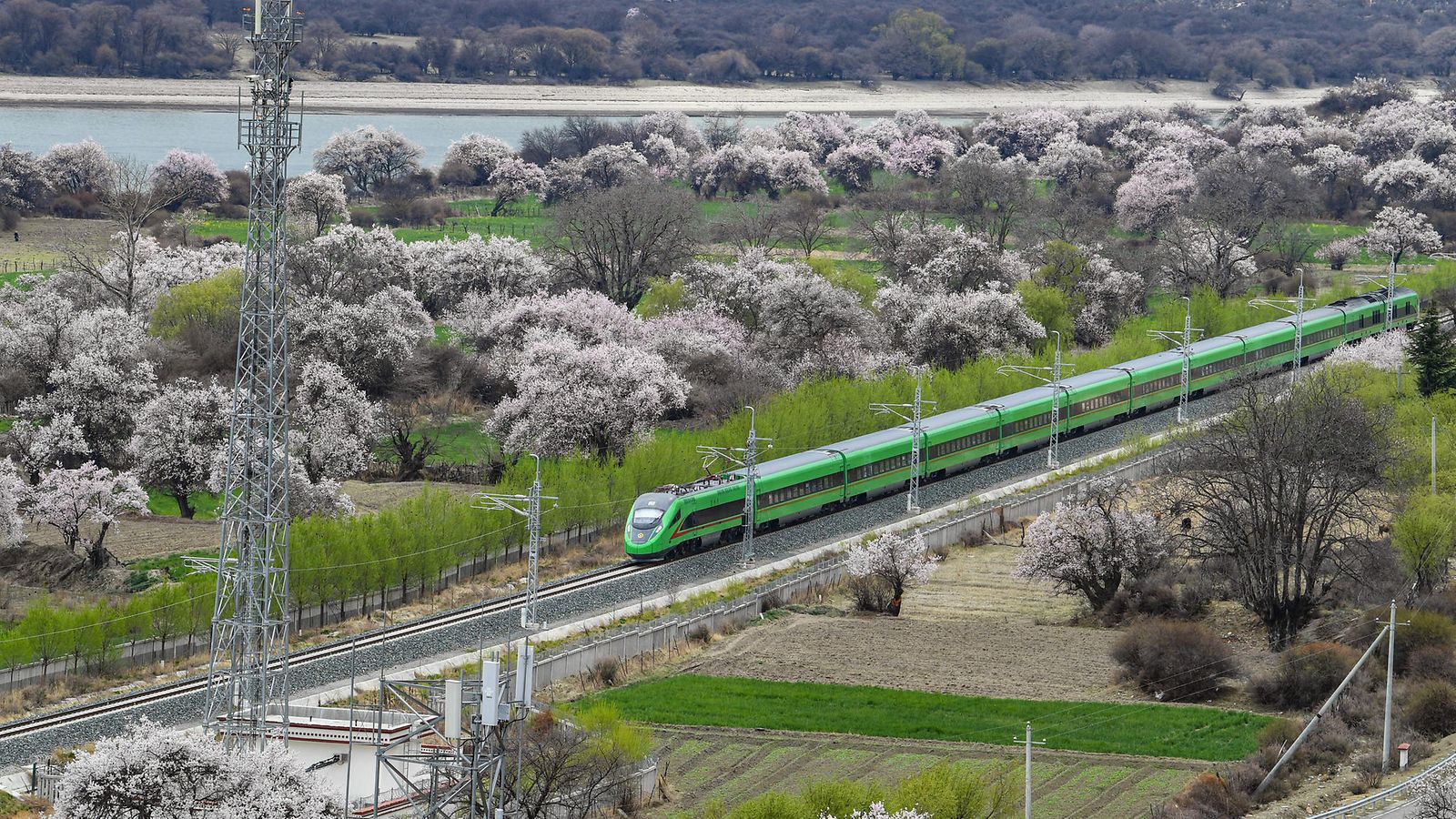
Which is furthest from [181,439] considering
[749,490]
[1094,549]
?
[1094,549]

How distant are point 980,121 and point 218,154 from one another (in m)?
62.3

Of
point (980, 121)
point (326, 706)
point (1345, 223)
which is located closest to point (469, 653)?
point (326, 706)

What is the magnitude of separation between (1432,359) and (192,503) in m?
42.8

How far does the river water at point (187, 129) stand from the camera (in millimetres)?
158125

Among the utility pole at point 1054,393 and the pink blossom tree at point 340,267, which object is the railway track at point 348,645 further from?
the pink blossom tree at point 340,267

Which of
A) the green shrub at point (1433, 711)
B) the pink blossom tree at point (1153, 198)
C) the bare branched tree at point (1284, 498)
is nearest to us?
the green shrub at point (1433, 711)

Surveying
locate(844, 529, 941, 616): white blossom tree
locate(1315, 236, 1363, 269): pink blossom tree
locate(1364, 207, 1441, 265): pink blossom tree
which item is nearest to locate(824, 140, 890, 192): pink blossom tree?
locate(1315, 236, 1363, 269): pink blossom tree

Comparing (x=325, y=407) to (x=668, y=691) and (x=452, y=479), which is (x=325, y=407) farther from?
(x=668, y=691)

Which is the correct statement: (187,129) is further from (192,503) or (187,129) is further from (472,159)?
(192,503)

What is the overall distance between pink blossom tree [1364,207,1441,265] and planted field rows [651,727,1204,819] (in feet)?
278

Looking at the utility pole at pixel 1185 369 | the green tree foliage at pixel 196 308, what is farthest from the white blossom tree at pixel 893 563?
the green tree foliage at pixel 196 308

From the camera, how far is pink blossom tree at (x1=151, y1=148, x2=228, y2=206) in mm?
133250

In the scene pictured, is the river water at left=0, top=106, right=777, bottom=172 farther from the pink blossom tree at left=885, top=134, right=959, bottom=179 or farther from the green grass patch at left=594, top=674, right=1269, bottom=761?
the green grass patch at left=594, top=674, right=1269, bottom=761

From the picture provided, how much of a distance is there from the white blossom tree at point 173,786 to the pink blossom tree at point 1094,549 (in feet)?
89.3
